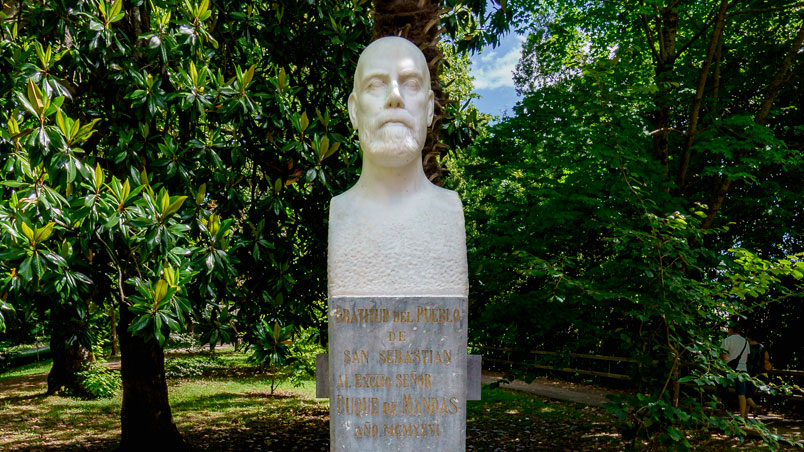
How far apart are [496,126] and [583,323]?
288 cm

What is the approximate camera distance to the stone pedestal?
3451 mm

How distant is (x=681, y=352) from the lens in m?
6.20

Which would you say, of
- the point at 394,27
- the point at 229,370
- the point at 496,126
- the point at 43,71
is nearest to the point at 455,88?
the point at 496,126

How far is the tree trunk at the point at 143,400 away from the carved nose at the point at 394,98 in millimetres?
5611

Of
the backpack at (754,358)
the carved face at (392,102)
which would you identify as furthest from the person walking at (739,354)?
the carved face at (392,102)

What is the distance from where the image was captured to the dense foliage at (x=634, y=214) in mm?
5938

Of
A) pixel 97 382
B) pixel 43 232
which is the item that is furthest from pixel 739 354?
pixel 97 382

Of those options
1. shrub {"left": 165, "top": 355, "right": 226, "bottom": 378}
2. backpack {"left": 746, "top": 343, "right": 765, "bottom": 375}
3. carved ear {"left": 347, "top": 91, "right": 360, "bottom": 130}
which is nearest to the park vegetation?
carved ear {"left": 347, "top": 91, "right": 360, "bottom": 130}

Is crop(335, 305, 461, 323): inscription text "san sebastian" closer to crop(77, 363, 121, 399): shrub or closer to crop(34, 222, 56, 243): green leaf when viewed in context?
crop(34, 222, 56, 243): green leaf

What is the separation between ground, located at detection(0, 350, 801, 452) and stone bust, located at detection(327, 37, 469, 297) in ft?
20.0

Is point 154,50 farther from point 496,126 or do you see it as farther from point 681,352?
point 681,352

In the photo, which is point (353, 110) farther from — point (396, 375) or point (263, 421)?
point (263, 421)

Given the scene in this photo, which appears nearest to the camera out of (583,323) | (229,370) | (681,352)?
(681,352)

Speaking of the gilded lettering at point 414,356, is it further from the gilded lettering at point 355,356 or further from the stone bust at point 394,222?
the stone bust at point 394,222
